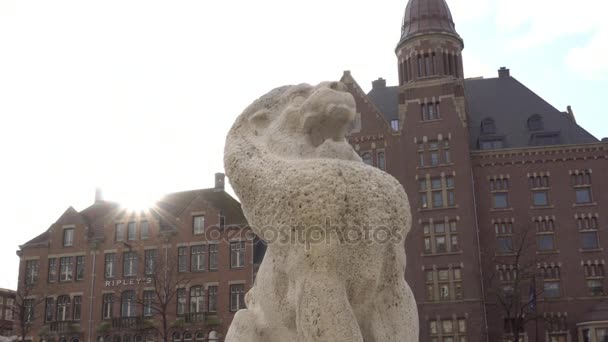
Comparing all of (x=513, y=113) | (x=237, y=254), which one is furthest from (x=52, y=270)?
(x=513, y=113)

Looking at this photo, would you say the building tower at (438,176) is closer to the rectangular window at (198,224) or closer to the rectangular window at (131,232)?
the rectangular window at (198,224)

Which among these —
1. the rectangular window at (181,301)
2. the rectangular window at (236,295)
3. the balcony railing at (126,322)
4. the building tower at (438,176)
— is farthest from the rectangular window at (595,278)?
the balcony railing at (126,322)

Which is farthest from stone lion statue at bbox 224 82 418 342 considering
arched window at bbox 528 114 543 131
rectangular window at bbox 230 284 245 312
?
arched window at bbox 528 114 543 131

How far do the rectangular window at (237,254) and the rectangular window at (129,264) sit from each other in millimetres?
5814

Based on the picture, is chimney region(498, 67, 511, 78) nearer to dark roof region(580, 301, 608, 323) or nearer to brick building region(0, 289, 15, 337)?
dark roof region(580, 301, 608, 323)

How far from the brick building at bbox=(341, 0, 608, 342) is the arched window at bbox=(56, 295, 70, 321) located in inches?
738

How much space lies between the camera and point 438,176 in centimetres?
3741

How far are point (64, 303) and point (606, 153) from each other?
31904 mm

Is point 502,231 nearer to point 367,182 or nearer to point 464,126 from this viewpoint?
point 464,126

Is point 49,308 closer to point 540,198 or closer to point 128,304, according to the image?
point 128,304

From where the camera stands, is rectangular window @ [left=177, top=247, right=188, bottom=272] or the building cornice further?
the building cornice

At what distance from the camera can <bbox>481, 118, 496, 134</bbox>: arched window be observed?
4034 cm

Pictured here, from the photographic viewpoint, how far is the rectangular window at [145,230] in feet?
120

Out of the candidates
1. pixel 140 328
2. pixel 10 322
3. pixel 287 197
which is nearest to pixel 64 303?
pixel 140 328
